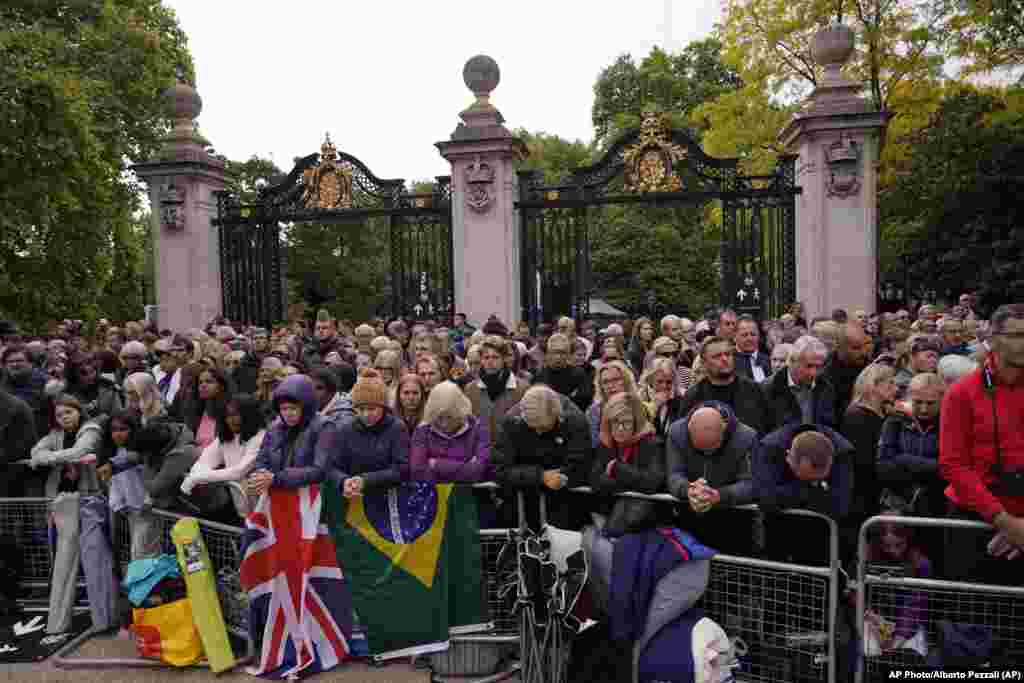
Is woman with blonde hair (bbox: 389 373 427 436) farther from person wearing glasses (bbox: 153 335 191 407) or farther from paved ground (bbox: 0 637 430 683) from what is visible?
person wearing glasses (bbox: 153 335 191 407)

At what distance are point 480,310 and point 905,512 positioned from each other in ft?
29.8

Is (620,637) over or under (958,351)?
under

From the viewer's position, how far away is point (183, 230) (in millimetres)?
14375

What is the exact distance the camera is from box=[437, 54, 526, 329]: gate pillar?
513 inches

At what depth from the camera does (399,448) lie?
5051mm

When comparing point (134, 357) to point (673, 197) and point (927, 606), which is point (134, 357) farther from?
point (673, 197)

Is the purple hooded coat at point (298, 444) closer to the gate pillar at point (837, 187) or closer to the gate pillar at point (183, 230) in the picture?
the gate pillar at point (837, 187)

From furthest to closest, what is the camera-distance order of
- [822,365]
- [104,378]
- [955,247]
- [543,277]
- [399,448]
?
[955,247], [543,277], [104,378], [822,365], [399,448]

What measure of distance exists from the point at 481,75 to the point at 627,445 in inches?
379

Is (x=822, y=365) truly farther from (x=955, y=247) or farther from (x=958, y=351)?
(x=955, y=247)

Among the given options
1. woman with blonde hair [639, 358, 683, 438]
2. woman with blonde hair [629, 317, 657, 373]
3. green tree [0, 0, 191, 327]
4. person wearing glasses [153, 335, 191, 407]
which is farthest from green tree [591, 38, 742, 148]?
woman with blonde hair [639, 358, 683, 438]

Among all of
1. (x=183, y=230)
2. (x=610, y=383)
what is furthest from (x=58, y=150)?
(x=610, y=383)

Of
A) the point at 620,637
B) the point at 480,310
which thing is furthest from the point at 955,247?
the point at 620,637

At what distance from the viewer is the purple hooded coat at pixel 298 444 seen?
4871 mm
